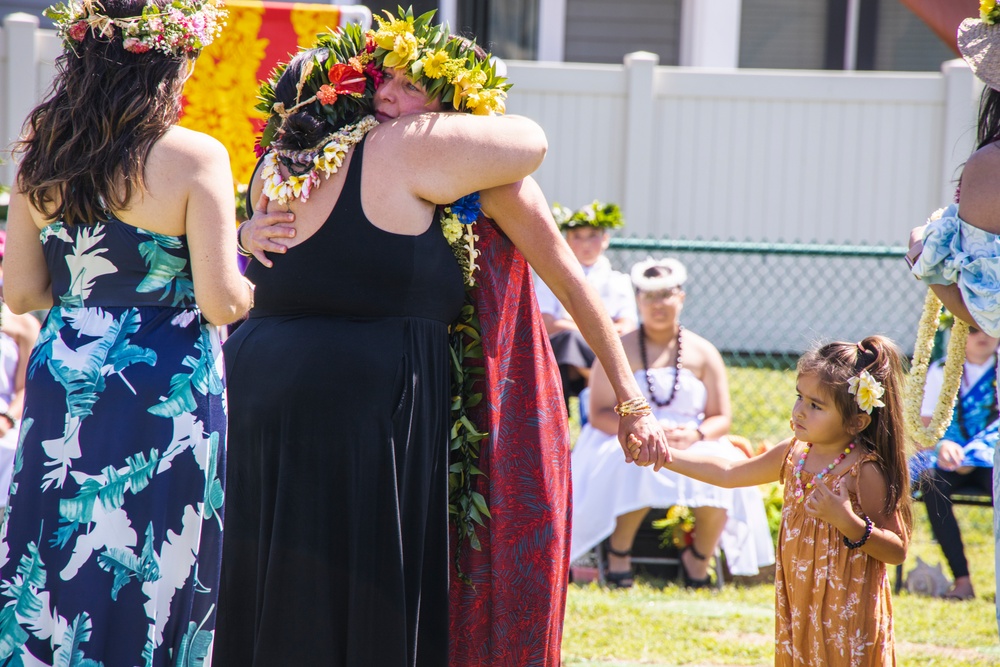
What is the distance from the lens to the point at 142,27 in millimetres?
2641

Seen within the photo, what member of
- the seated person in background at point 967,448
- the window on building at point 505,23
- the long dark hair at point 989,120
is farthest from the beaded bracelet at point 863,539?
the window on building at point 505,23

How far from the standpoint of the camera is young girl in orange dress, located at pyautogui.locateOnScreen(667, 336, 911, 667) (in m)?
3.15

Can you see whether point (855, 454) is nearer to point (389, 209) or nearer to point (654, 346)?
point (389, 209)

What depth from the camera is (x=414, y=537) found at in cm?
267

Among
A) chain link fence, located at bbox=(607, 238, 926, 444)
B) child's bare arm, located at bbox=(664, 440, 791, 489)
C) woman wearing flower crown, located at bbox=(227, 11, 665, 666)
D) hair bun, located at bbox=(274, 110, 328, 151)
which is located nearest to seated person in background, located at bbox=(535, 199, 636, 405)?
chain link fence, located at bbox=(607, 238, 926, 444)

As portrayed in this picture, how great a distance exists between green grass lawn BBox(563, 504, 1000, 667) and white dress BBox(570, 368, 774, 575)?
21 centimetres

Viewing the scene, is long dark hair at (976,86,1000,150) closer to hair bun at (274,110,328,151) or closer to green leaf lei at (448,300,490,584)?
green leaf lei at (448,300,490,584)

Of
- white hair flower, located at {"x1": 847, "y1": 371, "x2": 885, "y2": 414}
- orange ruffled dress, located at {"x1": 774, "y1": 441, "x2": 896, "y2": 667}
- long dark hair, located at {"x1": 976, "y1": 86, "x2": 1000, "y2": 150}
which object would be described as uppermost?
long dark hair, located at {"x1": 976, "y1": 86, "x2": 1000, "y2": 150}

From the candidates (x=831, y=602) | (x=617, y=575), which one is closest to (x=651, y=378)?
(x=617, y=575)

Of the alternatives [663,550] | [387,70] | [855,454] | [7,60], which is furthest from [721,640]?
[7,60]

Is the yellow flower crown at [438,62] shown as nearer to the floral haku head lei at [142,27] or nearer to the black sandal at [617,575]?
the floral haku head lei at [142,27]

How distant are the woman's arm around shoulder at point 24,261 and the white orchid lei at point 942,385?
242 centimetres

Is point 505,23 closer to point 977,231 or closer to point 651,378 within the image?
point 651,378

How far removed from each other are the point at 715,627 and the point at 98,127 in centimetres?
339
